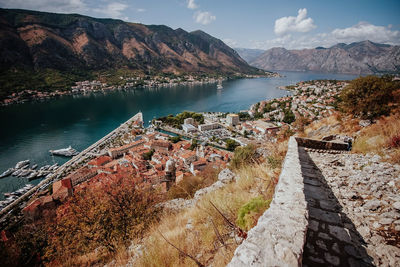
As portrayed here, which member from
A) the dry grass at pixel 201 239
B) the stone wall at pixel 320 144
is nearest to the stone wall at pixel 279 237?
the dry grass at pixel 201 239

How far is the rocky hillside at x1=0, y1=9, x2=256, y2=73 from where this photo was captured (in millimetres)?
89194

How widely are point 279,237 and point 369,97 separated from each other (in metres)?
8.08

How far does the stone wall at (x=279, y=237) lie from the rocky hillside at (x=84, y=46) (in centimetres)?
11896

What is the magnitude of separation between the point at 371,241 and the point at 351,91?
763 centimetres

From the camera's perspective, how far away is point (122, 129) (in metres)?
38.6

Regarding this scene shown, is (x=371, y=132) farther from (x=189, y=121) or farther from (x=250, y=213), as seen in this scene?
(x=189, y=121)

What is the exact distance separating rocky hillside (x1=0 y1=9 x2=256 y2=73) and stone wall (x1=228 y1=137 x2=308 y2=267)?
118962 mm

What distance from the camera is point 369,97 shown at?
649 cm

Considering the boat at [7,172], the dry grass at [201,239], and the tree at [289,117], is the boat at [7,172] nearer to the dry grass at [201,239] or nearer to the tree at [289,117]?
the dry grass at [201,239]

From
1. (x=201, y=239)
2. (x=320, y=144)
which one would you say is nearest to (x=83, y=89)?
(x=320, y=144)

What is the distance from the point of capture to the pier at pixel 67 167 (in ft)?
52.5

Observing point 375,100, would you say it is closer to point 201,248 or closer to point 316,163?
point 316,163

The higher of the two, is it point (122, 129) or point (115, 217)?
point (115, 217)

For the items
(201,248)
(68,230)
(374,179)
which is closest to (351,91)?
(374,179)
